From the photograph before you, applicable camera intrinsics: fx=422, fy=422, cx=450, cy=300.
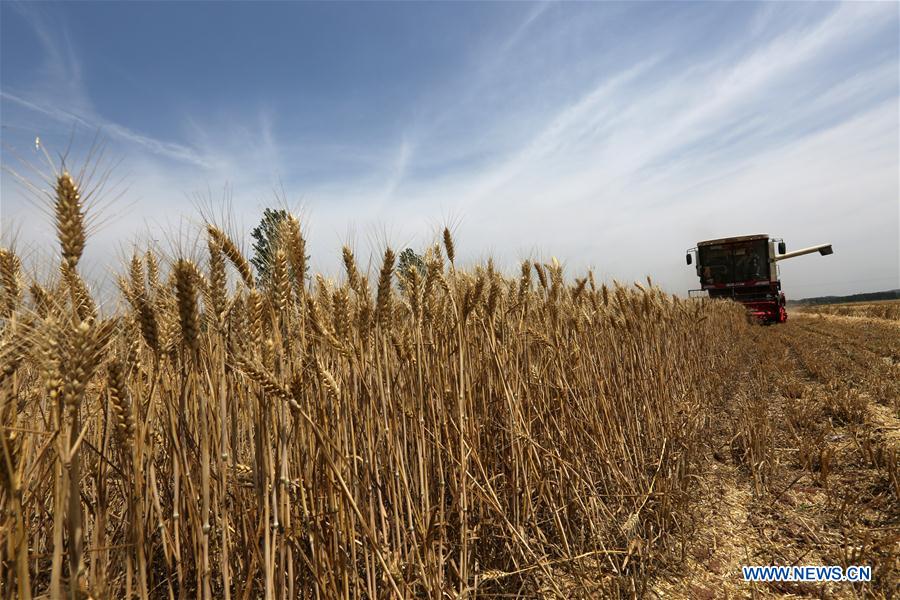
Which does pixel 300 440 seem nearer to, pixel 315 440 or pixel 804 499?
pixel 315 440

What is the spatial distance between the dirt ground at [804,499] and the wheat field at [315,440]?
76 millimetres

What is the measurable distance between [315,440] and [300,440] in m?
0.07

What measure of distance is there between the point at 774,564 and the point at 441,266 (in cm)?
210

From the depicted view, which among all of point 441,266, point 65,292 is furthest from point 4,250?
point 441,266

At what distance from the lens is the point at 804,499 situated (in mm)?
2529

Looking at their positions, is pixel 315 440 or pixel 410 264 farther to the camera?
pixel 410 264

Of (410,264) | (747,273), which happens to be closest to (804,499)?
(410,264)

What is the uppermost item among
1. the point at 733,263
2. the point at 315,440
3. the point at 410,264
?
the point at 733,263

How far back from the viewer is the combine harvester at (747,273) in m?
13.1

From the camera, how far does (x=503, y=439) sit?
7.55 feet

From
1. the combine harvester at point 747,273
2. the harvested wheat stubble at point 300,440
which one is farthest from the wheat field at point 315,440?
the combine harvester at point 747,273

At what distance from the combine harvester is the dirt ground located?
994cm

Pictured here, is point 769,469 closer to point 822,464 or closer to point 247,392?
point 822,464

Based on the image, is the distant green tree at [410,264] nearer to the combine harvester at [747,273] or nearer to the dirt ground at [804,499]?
the dirt ground at [804,499]
